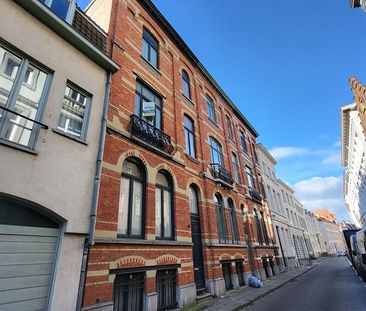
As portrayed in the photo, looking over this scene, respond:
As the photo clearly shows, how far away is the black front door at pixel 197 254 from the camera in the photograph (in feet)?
33.9

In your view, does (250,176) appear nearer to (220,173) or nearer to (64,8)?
(220,173)

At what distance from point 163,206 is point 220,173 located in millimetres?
5686

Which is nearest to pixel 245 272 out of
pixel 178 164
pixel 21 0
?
pixel 178 164

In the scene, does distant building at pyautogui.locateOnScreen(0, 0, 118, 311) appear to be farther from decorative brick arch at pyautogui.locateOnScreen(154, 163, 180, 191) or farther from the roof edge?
the roof edge

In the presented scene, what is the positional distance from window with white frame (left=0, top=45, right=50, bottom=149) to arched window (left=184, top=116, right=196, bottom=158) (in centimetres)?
780

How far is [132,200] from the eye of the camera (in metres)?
8.04

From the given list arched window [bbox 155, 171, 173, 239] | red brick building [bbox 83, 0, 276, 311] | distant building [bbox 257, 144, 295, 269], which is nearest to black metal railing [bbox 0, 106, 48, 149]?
red brick building [bbox 83, 0, 276, 311]

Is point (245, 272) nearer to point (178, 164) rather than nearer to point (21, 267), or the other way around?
point (178, 164)

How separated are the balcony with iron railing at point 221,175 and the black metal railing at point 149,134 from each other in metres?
4.33

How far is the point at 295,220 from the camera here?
35.2 metres

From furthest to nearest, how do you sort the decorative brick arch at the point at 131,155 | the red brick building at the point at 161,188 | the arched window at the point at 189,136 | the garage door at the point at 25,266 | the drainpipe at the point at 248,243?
1. the drainpipe at the point at 248,243
2. the arched window at the point at 189,136
3. the decorative brick arch at the point at 131,155
4. the red brick building at the point at 161,188
5. the garage door at the point at 25,266

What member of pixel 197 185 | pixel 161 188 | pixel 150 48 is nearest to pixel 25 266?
pixel 161 188

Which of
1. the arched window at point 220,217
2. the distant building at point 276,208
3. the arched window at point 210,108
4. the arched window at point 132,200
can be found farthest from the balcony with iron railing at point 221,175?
the distant building at point 276,208

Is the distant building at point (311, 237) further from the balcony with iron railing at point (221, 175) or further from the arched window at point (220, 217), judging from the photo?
the arched window at point (220, 217)
